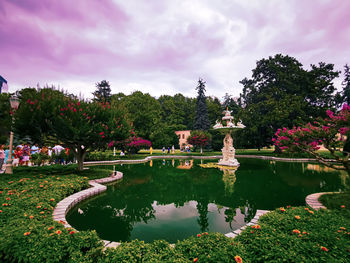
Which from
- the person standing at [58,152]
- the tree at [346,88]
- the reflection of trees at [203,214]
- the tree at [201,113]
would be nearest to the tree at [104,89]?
the tree at [201,113]

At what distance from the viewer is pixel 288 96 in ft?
85.5

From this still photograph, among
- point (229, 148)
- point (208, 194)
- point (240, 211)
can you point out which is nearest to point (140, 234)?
point (240, 211)

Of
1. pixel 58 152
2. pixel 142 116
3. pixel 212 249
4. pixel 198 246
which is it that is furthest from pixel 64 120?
pixel 142 116

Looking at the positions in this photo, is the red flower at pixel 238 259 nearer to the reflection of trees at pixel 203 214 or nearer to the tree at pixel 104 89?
the reflection of trees at pixel 203 214

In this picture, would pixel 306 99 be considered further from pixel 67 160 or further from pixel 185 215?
pixel 67 160

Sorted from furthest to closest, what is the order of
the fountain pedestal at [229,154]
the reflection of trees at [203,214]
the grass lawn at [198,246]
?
the fountain pedestal at [229,154], the reflection of trees at [203,214], the grass lawn at [198,246]

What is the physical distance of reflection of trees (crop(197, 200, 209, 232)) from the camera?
16.4 feet

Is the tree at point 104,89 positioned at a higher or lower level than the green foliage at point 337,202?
higher

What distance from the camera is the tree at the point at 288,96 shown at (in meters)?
25.8

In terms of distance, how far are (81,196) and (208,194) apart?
218 inches

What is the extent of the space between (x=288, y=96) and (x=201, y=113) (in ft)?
59.4

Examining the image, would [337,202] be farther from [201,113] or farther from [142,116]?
[201,113]

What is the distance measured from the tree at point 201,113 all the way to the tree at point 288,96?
10.2 metres

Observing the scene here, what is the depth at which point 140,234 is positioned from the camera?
454cm
